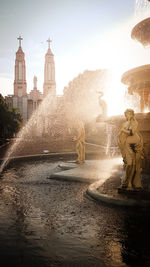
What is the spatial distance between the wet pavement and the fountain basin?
7748 millimetres

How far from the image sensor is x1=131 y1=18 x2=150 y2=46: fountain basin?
8.69 m

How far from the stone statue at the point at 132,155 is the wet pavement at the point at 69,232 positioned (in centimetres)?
86

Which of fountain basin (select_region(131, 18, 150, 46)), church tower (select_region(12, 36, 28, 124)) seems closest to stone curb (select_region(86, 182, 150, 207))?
fountain basin (select_region(131, 18, 150, 46))

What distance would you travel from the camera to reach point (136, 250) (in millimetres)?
2646

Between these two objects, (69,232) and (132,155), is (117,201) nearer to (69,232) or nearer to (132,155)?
(132,155)

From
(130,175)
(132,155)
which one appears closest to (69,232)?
(130,175)

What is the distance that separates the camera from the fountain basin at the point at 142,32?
869 centimetres

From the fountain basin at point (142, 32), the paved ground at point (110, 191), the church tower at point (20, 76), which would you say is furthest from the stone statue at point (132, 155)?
the church tower at point (20, 76)

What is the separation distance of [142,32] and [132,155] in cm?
707

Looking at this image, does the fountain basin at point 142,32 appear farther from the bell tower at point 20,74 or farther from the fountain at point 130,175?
the bell tower at point 20,74

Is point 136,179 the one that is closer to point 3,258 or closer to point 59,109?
point 3,258

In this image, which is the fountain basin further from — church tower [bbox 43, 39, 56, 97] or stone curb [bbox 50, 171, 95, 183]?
church tower [bbox 43, 39, 56, 97]

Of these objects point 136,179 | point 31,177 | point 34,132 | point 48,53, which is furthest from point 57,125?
point 48,53

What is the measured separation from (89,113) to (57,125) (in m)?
9.35
